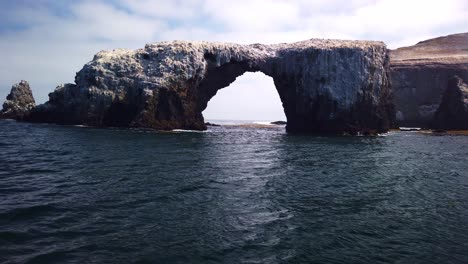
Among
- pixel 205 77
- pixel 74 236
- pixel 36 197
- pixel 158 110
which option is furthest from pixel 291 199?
pixel 205 77

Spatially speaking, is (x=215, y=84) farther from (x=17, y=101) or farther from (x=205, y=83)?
(x=17, y=101)

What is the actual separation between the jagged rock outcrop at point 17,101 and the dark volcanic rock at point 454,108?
113 metres

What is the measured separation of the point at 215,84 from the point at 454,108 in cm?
6362

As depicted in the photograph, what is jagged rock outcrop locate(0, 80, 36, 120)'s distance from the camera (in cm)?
9425

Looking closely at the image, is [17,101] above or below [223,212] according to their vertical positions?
above

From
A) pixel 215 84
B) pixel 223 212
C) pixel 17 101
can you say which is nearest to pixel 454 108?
pixel 215 84

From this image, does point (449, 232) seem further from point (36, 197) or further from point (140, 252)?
point (36, 197)

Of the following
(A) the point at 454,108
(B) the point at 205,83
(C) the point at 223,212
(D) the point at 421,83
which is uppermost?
(D) the point at 421,83

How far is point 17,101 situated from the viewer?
96438 millimetres

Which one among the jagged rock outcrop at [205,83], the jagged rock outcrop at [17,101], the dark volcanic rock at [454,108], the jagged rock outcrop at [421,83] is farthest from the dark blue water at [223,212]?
the jagged rock outcrop at [421,83]

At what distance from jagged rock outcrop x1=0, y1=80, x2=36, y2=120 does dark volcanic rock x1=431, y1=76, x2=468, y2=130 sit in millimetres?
112555

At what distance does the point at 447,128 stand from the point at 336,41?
42534mm

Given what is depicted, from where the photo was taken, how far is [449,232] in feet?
45.1

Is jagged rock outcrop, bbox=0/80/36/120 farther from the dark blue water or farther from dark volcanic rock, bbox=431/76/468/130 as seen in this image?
dark volcanic rock, bbox=431/76/468/130
